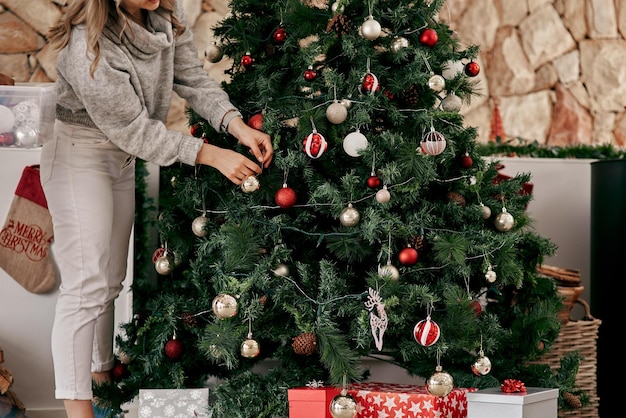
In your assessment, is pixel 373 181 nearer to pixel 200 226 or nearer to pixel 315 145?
pixel 315 145

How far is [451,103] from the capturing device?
206cm

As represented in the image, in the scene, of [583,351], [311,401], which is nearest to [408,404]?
[311,401]

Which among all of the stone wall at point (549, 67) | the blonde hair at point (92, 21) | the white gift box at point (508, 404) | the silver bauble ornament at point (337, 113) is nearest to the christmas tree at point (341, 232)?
the silver bauble ornament at point (337, 113)

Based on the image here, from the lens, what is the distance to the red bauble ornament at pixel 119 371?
222 cm

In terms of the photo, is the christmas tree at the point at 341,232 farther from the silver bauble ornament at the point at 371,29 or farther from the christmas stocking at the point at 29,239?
the christmas stocking at the point at 29,239

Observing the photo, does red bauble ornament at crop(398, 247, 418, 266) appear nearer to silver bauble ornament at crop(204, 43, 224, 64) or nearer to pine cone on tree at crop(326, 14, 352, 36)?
pine cone on tree at crop(326, 14, 352, 36)

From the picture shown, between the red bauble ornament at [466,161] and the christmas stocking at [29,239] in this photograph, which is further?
the christmas stocking at [29,239]

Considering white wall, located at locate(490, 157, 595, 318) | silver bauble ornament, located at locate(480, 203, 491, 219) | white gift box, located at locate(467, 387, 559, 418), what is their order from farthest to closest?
white wall, located at locate(490, 157, 595, 318) < silver bauble ornament, located at locate(480, 203, 491, 219) < white gift box, located at locate(467, 387, 559, 418)

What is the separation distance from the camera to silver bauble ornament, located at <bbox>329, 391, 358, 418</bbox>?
177 centimetres

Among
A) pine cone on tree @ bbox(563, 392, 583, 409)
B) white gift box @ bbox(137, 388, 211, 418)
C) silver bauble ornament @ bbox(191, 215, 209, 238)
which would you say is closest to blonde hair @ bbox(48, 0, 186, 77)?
silver bauble ornament @ bbox(191, 215, 209, 238)

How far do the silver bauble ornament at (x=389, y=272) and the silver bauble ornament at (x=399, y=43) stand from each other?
0.54 metres

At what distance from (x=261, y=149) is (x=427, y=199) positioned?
1.46 ft

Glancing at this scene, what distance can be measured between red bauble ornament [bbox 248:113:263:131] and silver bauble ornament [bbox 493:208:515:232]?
660 mm

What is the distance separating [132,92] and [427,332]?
896 mm
